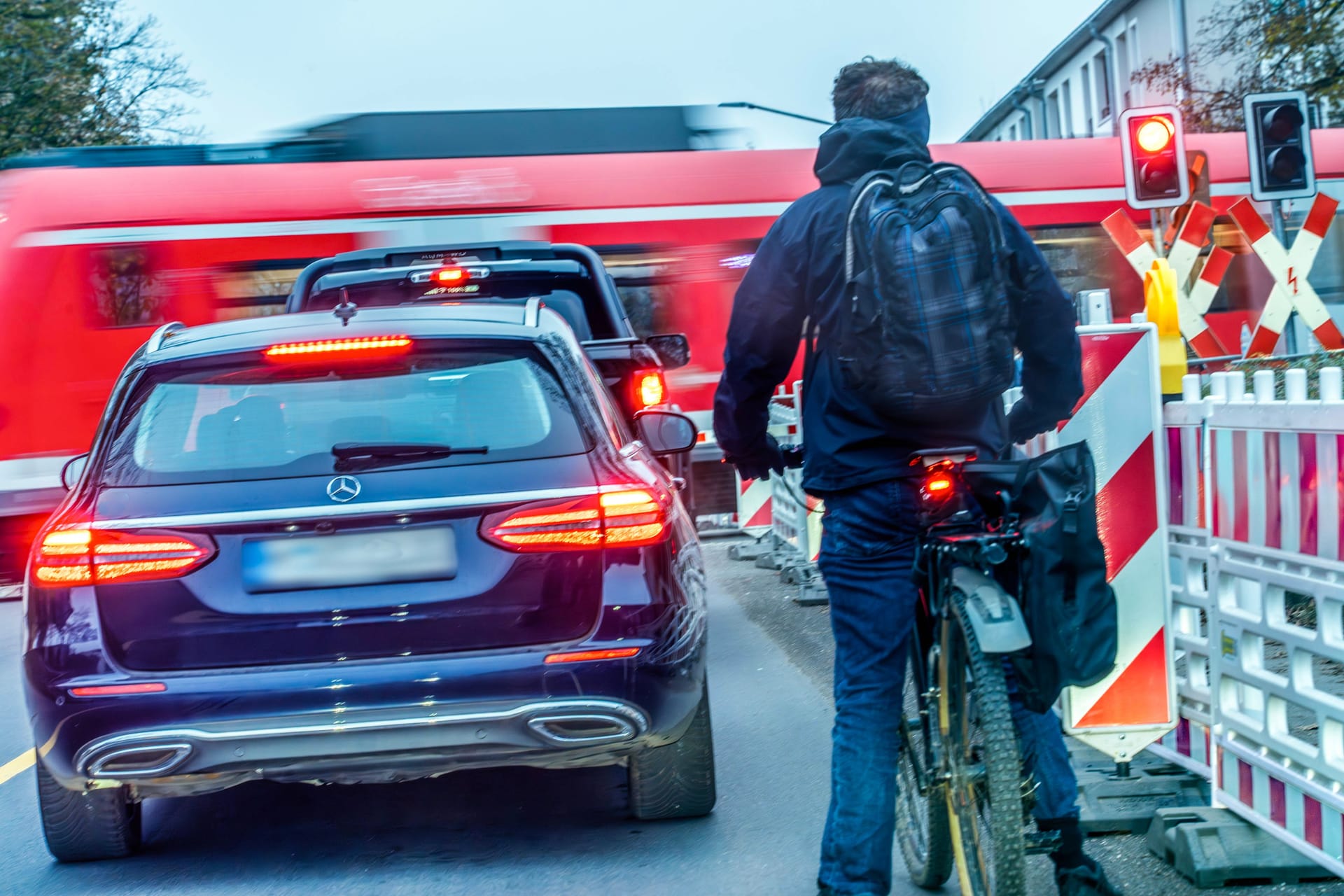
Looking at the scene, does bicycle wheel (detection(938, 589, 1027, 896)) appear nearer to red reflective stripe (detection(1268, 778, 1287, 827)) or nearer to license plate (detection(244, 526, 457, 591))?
red reflective stripe (detection(1268, 778, 1287, 827))

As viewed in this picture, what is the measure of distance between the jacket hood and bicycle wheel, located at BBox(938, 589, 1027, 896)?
0.95 m

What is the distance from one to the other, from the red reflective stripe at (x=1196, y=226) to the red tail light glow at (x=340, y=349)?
26.7 ft

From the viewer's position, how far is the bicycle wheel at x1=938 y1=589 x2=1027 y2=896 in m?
2.93

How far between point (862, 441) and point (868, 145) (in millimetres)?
646

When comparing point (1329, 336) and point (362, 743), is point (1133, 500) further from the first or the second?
point (1329, 336)

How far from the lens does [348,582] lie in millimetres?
3971

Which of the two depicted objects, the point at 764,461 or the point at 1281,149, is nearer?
the point at 764,461

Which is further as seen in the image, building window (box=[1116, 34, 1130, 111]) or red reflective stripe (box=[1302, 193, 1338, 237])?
building window (box=[1116, 34, 1130, 111])

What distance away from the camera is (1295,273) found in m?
12.8

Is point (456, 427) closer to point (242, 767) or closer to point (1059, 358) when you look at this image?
point (242, 767)

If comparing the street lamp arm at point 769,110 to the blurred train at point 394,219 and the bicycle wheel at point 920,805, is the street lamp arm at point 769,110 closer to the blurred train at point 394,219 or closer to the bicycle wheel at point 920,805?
the blurred train at point 394,219

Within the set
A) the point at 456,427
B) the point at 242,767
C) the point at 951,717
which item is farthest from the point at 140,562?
the point at 951,717

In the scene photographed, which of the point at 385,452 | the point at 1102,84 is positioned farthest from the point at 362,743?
the point at 1102,84

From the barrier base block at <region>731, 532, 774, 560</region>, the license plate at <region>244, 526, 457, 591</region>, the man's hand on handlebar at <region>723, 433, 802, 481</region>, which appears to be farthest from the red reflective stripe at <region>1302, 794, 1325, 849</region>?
the barrier base block at <region>731, 532, 774, 560</region>
